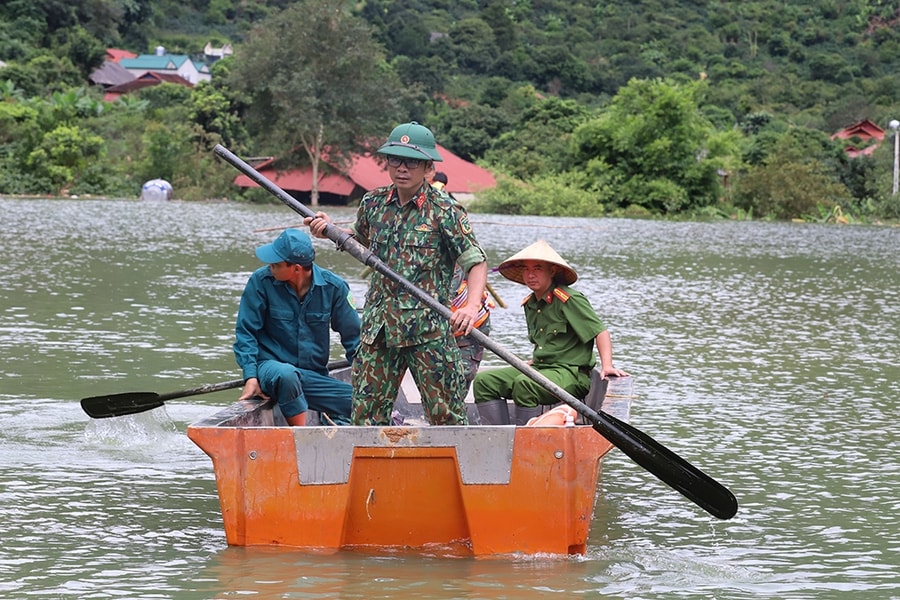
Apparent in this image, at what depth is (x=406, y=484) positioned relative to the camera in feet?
18.5

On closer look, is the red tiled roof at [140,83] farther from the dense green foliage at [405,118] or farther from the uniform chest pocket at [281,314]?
the uniform chest pocket at [281,314]

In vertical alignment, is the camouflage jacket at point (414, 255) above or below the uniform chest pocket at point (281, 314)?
above

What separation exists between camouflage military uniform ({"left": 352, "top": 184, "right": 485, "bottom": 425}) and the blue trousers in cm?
37

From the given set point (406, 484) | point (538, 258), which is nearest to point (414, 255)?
point (406, 484)

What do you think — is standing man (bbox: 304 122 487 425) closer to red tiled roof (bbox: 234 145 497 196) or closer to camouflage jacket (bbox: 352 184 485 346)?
camouflage jacket (bbox: 352 184 485 346)

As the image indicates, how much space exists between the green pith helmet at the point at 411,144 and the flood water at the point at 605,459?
159 cm

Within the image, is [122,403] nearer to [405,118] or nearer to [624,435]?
[624,435]

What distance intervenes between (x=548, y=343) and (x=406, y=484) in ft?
5.04

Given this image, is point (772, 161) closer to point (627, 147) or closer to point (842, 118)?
point (627, 147)

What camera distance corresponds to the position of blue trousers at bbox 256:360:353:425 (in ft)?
20.2

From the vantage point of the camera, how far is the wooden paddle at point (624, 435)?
5.67 m

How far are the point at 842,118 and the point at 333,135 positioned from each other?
29064mm

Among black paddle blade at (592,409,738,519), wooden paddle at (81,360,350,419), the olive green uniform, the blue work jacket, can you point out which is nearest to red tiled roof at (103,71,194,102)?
wooden paddle at (81,360,350,419)

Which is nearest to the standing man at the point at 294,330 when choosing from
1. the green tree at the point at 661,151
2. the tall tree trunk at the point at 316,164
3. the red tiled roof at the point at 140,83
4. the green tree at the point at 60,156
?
the green tree at the point at 60,156
